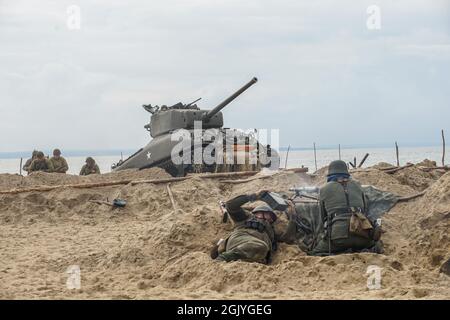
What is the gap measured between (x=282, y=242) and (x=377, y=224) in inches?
49.9

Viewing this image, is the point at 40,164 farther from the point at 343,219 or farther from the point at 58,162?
the point at 343,219

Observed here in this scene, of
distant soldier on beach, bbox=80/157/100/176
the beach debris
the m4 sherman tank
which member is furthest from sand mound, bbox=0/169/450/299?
distant soldier on beach, bbox=80/157/100/176

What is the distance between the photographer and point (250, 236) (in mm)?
8891

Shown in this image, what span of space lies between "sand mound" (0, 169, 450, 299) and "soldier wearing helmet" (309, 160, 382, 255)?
387 millimetres

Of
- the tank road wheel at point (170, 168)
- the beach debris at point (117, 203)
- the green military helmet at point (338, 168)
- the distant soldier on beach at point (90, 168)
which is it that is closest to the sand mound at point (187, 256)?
the beach debris at point (117, 203)

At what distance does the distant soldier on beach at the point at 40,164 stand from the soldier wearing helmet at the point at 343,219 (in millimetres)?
13166

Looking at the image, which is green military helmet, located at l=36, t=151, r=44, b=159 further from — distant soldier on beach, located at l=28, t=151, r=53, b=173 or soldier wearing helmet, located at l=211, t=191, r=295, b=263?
soldier wearing helmet, located at l=211, t=191, r=295, b=263

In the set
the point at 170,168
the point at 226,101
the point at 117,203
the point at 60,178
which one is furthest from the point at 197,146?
the point at 117,203

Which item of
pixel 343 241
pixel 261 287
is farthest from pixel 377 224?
pixel 261 287

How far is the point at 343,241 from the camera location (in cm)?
880

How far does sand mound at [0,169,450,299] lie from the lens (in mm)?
7516

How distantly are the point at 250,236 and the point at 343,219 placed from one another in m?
1.13

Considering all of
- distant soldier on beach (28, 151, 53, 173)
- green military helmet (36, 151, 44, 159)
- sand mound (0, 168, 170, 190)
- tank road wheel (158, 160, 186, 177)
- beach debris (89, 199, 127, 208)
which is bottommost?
beach debris (89, 199, 127, 208)
